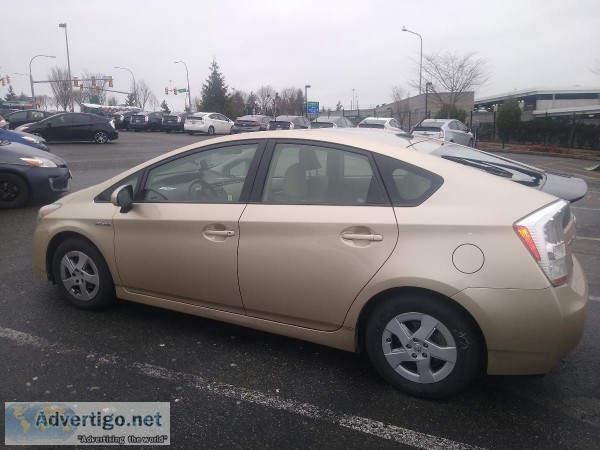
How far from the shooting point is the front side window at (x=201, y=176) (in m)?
3.56

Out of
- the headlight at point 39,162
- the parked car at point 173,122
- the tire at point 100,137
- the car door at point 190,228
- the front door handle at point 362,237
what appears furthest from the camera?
the parked car at point 173,122

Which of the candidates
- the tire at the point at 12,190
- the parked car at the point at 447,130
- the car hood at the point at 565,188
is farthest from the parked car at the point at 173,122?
the car hood at the point at 565,188

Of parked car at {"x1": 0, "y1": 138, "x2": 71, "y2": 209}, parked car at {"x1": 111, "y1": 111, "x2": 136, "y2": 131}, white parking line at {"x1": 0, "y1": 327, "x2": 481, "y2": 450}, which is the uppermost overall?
parked car at {"x1": 111, "y1": 111, "x2": 136, "y2": 131}

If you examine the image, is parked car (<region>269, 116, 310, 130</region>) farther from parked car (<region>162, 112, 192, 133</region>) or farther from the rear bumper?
the rear bumper

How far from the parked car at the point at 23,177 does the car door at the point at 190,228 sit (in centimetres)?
567

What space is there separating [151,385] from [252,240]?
3.55 feet

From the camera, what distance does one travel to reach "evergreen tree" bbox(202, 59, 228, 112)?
53969mm

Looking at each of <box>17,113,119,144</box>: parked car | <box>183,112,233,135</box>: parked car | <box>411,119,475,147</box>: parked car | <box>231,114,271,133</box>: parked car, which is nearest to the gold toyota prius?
<box>411,119,475,147</box>: parked car

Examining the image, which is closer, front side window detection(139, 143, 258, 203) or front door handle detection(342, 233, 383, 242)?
front door handle detection(342, 233, 383, 242)

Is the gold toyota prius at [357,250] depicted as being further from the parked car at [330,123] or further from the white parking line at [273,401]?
the parked car at [330,123]

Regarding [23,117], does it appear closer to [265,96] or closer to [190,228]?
[190,228]

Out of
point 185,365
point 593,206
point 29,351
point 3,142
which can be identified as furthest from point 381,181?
point 3,142

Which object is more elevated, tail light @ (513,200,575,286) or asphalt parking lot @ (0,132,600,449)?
tail light @ (513,200,575,286)

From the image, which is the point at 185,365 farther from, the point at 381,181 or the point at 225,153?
the point at 381,181
